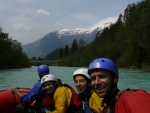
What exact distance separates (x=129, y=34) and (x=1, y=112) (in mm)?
54100

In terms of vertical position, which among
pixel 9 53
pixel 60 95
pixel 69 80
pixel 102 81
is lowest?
pixel 69 80

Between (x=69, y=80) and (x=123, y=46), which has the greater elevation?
(x=123, y=46)

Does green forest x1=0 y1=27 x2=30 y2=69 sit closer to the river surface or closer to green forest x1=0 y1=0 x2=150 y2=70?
green forest x1=0 y1=0 x2=150 y2=70

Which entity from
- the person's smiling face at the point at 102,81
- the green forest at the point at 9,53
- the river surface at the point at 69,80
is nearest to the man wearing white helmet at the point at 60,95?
the person's smiling face at the point at 102,81

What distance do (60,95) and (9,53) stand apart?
3474 inches

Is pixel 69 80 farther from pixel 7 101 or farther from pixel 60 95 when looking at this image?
pixel 60 95

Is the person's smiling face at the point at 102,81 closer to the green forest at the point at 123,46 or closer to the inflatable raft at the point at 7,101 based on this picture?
the inflatable raft at the point at 7,101

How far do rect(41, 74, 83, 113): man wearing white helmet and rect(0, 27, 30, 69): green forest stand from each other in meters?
80.3

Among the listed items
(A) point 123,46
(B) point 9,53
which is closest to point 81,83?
(A) point 123,46

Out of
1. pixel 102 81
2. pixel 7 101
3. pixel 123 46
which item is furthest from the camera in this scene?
pixel 123 46

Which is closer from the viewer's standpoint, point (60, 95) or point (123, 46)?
point (60, 95)

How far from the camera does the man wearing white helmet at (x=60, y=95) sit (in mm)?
4281

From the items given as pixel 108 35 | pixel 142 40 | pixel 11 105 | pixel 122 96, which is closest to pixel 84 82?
pixel 11 105

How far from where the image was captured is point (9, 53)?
90.2m
